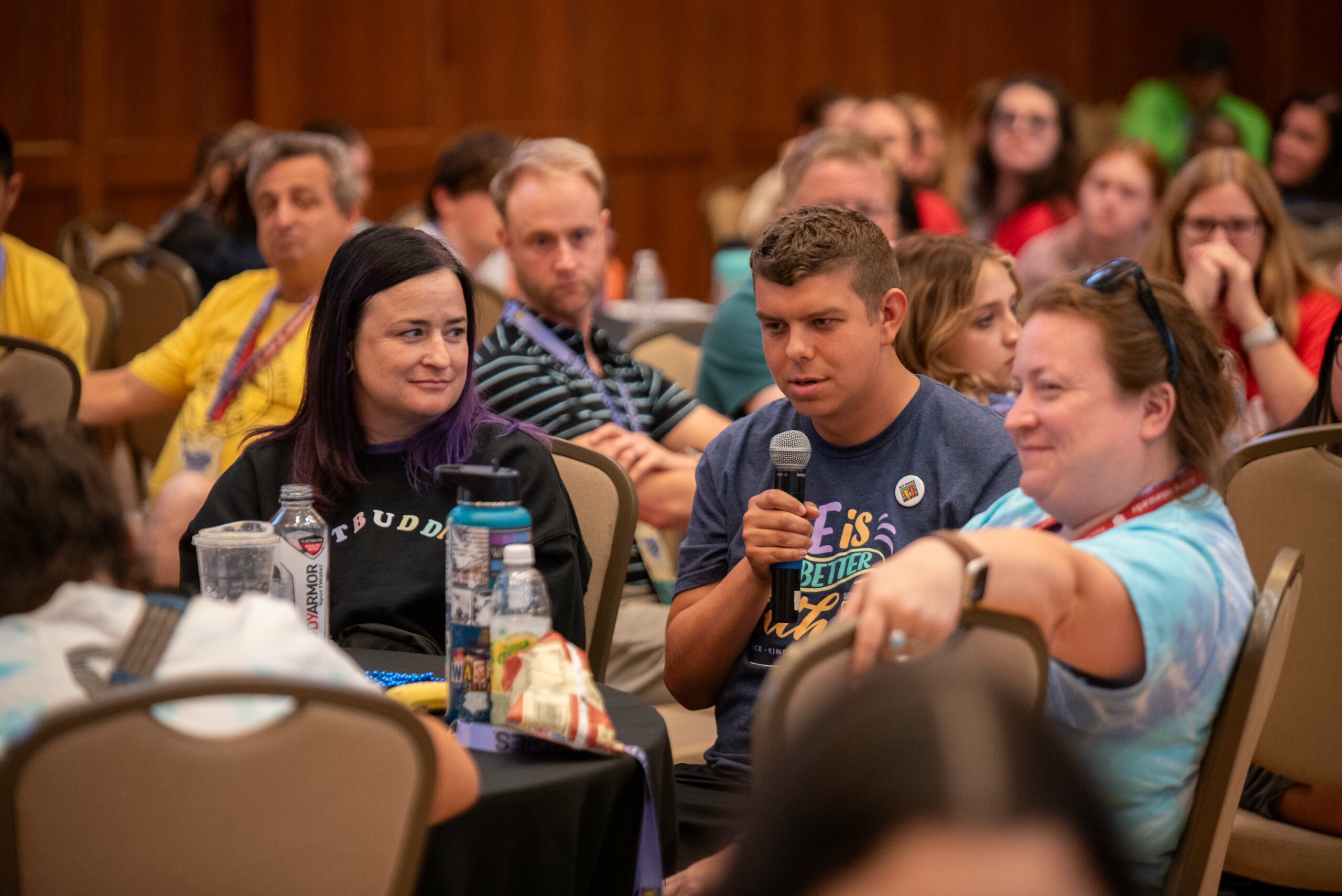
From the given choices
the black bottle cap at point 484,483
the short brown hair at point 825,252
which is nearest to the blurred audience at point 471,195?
the short brown hair at point 825,252

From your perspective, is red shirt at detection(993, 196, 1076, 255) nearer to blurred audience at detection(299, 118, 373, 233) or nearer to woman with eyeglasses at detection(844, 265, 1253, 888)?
blurred audience at detection(299, 118, 373, 233)

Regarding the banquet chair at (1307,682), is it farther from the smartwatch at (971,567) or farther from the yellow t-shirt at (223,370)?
the yellow t-shirt at (223,370)

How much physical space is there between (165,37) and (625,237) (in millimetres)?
2958

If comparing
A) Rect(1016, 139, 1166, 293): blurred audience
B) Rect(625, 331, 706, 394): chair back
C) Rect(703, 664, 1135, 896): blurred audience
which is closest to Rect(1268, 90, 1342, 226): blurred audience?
Rect(1016, 139, 1166, 293): blurred audience

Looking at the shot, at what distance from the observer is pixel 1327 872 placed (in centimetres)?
210

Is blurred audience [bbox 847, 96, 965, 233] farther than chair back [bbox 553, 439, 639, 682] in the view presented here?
Yes

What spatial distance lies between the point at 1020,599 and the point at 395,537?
114 cm

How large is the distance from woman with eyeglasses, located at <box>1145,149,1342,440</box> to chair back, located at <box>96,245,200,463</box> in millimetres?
3159

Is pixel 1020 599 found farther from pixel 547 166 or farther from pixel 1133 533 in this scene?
pixel 547 166

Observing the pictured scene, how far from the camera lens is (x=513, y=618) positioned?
164 cm

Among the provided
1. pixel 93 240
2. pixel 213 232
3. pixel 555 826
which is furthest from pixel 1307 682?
pixel 93 240

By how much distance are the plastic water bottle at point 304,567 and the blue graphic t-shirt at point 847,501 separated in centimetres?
57

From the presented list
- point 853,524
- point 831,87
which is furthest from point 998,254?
point 831,87

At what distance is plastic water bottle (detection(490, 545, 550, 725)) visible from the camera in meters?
1.64
